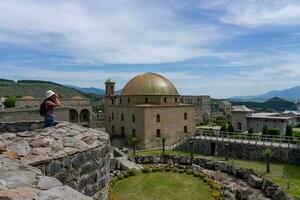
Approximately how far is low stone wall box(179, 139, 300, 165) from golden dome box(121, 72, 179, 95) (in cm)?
776

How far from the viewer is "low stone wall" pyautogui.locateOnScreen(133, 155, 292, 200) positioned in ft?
50.6

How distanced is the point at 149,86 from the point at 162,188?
2447cm

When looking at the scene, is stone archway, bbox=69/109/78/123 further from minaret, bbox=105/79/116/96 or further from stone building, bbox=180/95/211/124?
stone building, bbox=180/95/211/124

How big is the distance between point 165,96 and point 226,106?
197 feet

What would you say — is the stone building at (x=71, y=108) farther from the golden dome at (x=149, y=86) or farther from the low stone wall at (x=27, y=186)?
the low stone wall at (x=27, y=186)

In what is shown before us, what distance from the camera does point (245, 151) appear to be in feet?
96.5

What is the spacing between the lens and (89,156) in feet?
15.5

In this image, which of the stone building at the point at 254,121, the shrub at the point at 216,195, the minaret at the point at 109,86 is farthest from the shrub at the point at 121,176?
the stone building at the point at 254,121

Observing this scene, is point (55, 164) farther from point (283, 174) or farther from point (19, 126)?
point (283, 174)

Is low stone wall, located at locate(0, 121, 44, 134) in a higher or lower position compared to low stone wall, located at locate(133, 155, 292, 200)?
higher

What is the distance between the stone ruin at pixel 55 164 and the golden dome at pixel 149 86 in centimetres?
3422

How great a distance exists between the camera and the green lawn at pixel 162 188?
594 inches

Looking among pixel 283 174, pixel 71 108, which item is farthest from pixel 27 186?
pixel 71 108

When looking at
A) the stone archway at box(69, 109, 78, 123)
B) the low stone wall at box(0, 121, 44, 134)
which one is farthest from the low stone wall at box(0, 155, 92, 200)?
the stone archway at box(69, 109, 78, 123)
